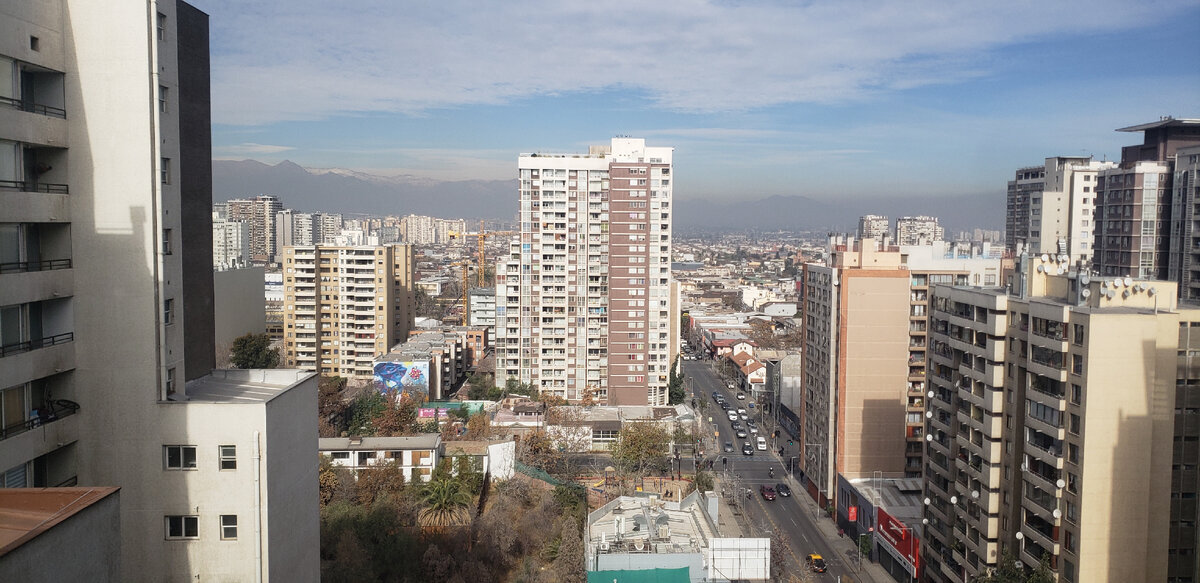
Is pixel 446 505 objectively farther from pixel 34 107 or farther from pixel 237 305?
pixel 237 305

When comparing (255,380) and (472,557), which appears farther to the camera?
(472,557)

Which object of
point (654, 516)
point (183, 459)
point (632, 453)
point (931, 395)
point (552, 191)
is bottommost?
point (632, 453)

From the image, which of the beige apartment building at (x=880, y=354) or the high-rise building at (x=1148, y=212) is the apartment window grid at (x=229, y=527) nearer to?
the beige apartment building at (x=880, y=354)

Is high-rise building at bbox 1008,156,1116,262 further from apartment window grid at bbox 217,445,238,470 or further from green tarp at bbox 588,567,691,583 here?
apartment window grid at bbox 217,445,238,470

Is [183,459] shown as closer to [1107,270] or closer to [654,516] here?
[654,516]

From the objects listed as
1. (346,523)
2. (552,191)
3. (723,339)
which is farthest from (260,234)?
(346,523)

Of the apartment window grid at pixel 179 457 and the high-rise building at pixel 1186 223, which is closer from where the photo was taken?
the apartment window grid at pixel 179 457

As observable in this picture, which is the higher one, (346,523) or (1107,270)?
(1107,270)

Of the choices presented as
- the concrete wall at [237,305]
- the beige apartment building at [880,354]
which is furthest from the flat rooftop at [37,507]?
the concrete wall at [237,305]
